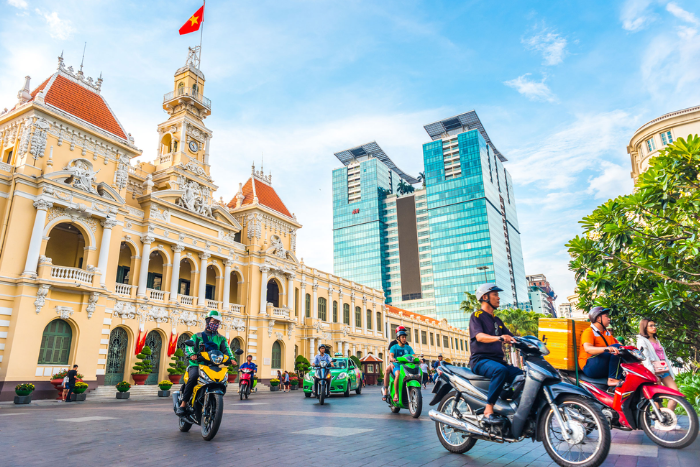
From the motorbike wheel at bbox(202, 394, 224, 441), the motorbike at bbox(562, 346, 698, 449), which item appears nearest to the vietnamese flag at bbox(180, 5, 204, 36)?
the motorbike wheel at bbox(202, 394, 224, 441)

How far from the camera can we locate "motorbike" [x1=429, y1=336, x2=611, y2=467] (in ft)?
13.6

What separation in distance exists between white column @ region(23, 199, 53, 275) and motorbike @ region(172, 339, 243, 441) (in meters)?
17.5

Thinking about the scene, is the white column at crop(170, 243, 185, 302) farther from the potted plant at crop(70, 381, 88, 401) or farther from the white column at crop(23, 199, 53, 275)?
the potted plant at crop(70, 381, 88, 401)

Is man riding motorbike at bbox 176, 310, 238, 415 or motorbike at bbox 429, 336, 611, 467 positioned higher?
man riding motorbike at bbox 176, 310, 238, 415

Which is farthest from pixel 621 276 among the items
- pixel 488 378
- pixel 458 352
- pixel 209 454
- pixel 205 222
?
pixel 458 352

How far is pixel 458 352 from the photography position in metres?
68.5

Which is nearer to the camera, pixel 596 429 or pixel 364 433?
pixel 596 429

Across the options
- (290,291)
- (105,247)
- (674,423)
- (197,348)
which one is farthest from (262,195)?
(674,423)

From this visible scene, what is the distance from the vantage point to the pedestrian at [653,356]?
6430 millimetres

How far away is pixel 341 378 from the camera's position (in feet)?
60.2

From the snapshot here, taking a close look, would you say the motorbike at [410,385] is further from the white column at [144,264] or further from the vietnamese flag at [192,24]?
the vietnamese flag at [192,24]

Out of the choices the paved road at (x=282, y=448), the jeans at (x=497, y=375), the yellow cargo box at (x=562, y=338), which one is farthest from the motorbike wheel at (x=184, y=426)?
the yellow cargo box at (x=562, y=338)

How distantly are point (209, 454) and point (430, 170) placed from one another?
11705cm

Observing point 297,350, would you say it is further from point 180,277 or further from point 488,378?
point 488,378
